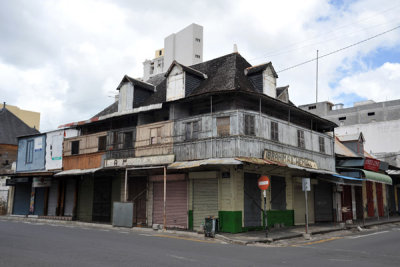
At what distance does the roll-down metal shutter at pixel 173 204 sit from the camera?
20.2 meters

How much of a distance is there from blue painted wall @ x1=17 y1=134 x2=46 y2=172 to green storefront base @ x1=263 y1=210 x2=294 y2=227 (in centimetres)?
1863

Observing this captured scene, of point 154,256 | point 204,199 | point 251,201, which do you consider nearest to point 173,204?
point 204,199

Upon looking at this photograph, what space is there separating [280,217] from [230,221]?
446 cm

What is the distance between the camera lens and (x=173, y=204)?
20.7 meters

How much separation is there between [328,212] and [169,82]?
14.7 meters

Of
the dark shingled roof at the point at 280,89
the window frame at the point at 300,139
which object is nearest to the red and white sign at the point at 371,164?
the window frame at the point at 300,139

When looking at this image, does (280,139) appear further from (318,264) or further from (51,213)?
(51,213)

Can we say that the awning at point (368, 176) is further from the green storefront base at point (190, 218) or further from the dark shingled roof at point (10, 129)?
the dark shingled roof at point (10, 129)

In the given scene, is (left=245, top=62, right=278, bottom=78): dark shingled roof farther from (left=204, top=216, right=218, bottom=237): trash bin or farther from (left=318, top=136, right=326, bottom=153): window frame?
(left=204, top=216, right=218, bottom=237): trash bin

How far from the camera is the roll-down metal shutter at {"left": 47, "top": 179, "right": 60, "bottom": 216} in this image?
28344 mm

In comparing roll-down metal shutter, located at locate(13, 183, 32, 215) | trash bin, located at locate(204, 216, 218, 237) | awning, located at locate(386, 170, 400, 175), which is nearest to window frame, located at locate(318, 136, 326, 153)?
trash bin, located at locate(204, 216, 218, 237)

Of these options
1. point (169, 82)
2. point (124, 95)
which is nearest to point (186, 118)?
point (169, 82)

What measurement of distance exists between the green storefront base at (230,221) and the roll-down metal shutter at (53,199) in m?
15.6

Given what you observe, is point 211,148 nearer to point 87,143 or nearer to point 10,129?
point 87,143
